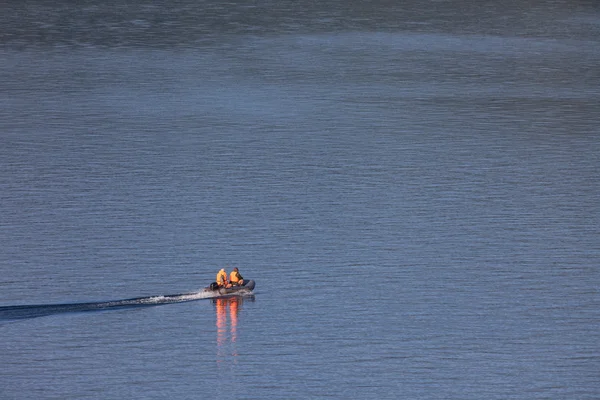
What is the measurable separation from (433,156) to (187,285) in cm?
3126

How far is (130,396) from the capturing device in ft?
148

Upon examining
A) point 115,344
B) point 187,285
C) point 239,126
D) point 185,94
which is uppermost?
point 185,94

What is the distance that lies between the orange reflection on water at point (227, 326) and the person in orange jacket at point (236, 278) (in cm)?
73

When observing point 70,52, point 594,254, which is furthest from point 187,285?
point 70,52

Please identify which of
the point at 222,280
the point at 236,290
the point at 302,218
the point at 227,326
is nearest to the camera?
the point at 227,326

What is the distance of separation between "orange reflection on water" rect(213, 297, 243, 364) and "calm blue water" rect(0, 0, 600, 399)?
0.11 meters

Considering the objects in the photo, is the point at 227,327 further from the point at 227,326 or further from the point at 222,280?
the point at 222,280

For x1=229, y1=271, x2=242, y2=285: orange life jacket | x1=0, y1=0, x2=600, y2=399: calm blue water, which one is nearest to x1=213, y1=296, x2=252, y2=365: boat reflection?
x1=0, y1=0, x2=600, y2=399: calm blue water

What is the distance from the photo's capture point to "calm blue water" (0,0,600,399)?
48562 mm

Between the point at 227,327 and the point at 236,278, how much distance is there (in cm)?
420

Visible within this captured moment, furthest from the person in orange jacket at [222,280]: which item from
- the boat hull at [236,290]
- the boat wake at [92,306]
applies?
the boat wake at [92,306]

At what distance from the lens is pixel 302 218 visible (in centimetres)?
6862

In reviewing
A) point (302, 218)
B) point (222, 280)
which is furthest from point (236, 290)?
point (302, 218)

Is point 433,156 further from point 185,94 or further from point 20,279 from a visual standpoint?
point 20,279
